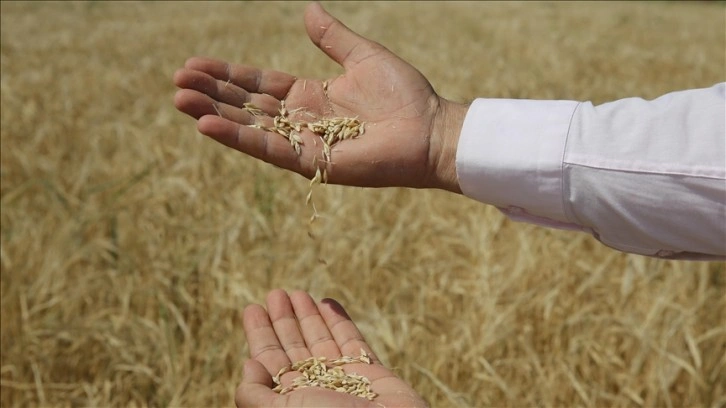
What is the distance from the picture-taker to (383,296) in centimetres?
272

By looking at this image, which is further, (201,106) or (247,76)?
(247,76)

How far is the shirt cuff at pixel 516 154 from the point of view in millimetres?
Answer: 1555

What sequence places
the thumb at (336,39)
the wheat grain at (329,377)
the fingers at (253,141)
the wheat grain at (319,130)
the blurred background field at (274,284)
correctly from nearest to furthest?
1. the wheat grain at (329,377)
2. the fingers at (253,141)
3. the wheat grain at (319,130)
4. the thumb at (336,39)
5. the blurred background field at (274,284)

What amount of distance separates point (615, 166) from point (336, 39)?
729 mm

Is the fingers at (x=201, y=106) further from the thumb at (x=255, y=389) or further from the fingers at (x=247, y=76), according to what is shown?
the thumb at (x=255, y=389)

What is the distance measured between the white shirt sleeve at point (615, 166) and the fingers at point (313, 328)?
411 millimetres

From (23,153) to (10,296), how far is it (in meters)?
1.37

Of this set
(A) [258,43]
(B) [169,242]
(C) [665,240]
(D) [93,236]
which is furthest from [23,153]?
(A) [258,43]

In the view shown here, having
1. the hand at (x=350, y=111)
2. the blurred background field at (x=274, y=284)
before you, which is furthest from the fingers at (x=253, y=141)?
the blurred background field at (x=274, y=284)

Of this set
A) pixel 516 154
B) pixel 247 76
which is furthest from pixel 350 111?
pixel 516 154

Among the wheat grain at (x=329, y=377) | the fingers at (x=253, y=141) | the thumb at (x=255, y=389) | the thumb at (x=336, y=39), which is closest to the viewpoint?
the thumb at (x=255, y=389)

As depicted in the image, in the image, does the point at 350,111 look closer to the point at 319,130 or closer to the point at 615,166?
the point at 319,130

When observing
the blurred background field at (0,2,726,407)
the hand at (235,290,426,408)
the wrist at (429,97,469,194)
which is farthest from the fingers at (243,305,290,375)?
the wrist at (429,97,469,194)

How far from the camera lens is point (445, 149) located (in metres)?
1.73
